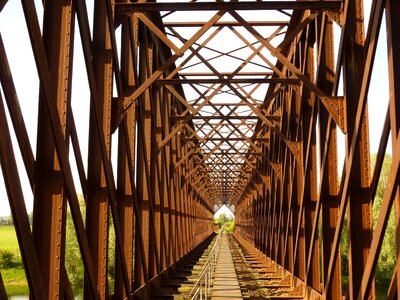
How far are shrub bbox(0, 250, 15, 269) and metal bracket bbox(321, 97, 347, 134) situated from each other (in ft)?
184

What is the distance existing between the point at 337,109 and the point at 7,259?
58.9 m

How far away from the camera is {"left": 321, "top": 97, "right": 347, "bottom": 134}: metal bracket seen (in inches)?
Result: 325

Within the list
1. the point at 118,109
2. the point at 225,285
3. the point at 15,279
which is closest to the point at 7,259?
the point at 15,279

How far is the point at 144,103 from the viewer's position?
12.3 metres

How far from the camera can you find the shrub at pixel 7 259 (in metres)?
59.5

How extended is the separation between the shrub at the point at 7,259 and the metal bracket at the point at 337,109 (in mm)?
55943

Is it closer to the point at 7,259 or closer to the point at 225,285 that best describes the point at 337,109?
the point at 225,285

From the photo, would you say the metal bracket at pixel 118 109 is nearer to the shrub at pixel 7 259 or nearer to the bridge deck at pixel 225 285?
the bridge deck at pixel 225 285

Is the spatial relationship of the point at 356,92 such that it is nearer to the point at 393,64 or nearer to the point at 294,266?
the point at 393,64

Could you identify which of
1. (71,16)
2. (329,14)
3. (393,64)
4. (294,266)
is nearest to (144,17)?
(329,14)

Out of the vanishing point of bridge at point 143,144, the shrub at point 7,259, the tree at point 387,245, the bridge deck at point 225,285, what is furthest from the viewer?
the shrub at point 7,259

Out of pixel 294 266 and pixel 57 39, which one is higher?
pixel 57 39

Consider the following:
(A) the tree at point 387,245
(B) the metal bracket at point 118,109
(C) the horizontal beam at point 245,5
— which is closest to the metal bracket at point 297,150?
(C) the horizontal beam at point 245,5

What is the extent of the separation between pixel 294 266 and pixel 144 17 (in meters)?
6.87
